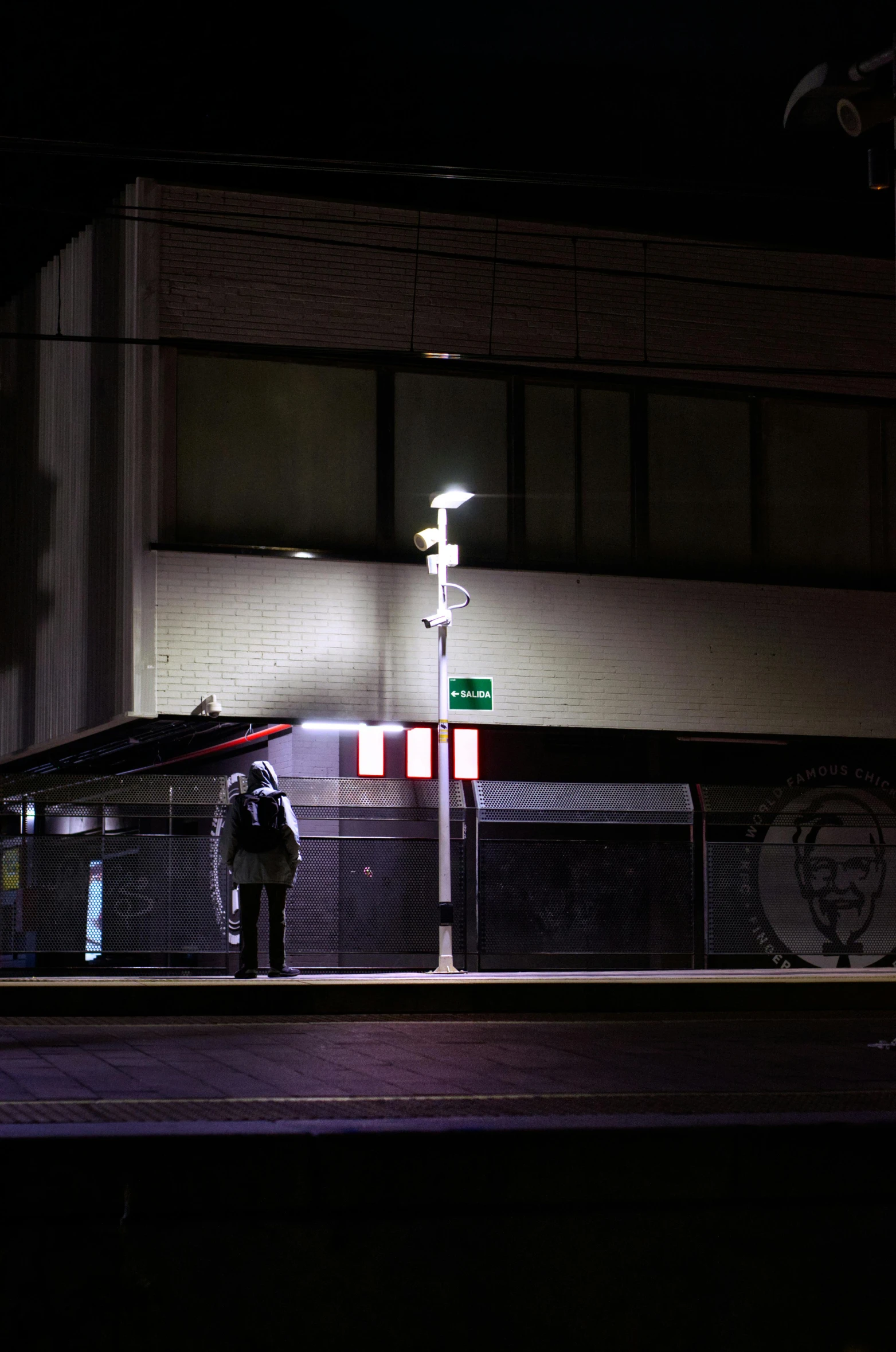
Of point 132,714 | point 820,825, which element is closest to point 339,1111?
point 132,714

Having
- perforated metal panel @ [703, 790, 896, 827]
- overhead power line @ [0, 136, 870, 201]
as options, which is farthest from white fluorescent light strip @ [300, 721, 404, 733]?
overhead power line @ [0, 136, 870, 201]

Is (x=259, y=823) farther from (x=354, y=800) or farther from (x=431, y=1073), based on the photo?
(x=431, y=1073)

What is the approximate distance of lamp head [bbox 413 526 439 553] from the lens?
1691cm

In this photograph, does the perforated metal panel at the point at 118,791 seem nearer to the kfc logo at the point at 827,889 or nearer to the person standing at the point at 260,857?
the person standing at the point at 260,857

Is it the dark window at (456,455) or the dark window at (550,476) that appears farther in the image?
the dark window at (550,476)

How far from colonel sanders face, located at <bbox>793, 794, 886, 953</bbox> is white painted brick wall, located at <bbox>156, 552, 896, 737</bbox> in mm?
2334

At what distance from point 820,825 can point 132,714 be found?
25.7ft

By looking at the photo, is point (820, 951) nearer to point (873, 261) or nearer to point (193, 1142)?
point (873, 261)

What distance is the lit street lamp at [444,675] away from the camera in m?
15.8

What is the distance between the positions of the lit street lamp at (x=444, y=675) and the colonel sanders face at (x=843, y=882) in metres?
3.95

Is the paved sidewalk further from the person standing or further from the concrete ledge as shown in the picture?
the person standing

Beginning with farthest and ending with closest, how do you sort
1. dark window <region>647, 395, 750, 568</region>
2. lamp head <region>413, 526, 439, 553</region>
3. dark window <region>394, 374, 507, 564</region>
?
dark window <region>647, 395, 750, 568</region>, dark window <region>394, 374, 507, 564</region>, lamp head <region>413, 526, 439, 553</region>

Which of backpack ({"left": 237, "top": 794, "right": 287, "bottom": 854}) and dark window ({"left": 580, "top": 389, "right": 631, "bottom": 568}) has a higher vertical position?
dark window ({"left": 580, "top": 389, "right": 631, "bottom": 568})

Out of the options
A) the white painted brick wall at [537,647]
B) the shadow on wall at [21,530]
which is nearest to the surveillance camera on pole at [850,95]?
the white painted brick wall at [537,647]
